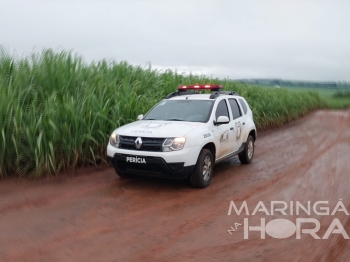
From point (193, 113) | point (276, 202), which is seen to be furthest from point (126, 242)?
point (193, 113)

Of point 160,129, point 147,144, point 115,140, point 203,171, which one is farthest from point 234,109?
point 115,140

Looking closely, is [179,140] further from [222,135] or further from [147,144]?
[222,135]

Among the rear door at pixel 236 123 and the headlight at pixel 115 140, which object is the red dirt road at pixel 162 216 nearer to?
the rear door at pixel 236 123

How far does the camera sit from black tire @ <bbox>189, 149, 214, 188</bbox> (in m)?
6.73

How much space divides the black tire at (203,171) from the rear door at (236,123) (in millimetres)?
1336

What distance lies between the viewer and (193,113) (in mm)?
7727

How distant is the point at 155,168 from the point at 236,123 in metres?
2.80

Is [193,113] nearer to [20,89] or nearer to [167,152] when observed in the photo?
[167,152]

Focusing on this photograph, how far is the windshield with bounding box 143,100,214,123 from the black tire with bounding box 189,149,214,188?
0.77m

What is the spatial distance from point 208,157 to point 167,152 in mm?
993

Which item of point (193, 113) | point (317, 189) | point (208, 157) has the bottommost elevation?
point (317, 189)

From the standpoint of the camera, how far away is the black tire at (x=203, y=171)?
673 cm

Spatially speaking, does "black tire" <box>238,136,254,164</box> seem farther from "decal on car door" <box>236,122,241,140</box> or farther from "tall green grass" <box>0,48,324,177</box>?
"tall green grass" <box>0,48,324,177</box>

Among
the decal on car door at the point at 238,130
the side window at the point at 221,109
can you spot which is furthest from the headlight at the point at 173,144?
the decal on car door at the point at 238,130
